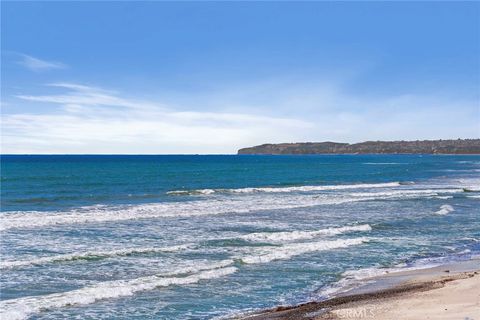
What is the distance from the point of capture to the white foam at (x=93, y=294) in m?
12.1

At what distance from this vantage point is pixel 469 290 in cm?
1248

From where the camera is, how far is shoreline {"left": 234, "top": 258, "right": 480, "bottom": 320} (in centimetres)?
1085

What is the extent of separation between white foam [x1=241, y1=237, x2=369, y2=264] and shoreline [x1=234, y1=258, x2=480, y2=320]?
3.75 metres

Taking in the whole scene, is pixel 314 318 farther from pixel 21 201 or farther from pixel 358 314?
pixel 21 201

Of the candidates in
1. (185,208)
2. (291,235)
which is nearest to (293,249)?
(291,235)

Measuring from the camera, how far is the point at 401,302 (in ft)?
39.0

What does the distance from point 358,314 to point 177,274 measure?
628cm

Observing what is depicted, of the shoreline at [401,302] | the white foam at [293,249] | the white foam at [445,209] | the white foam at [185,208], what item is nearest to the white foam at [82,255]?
the white foam at [293,249]

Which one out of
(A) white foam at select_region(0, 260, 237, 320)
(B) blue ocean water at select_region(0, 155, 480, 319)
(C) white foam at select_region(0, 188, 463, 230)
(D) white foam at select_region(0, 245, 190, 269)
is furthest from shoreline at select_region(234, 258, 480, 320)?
(C) white foam at select_region(0, 188, 463, 230)

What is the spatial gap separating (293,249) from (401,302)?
757cm

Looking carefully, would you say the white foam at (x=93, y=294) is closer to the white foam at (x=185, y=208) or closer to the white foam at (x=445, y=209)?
the white foam at (x=185, y=208)

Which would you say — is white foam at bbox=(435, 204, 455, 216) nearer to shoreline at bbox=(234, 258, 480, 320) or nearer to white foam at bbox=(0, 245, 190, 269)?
shoreline at bbox=(234, 258, 480, 320)

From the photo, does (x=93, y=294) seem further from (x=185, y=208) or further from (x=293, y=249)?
(x=185, y=208)

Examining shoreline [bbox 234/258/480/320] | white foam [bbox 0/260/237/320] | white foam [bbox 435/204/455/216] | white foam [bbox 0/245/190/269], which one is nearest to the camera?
shoreline [bbox 234/258/480/320]
